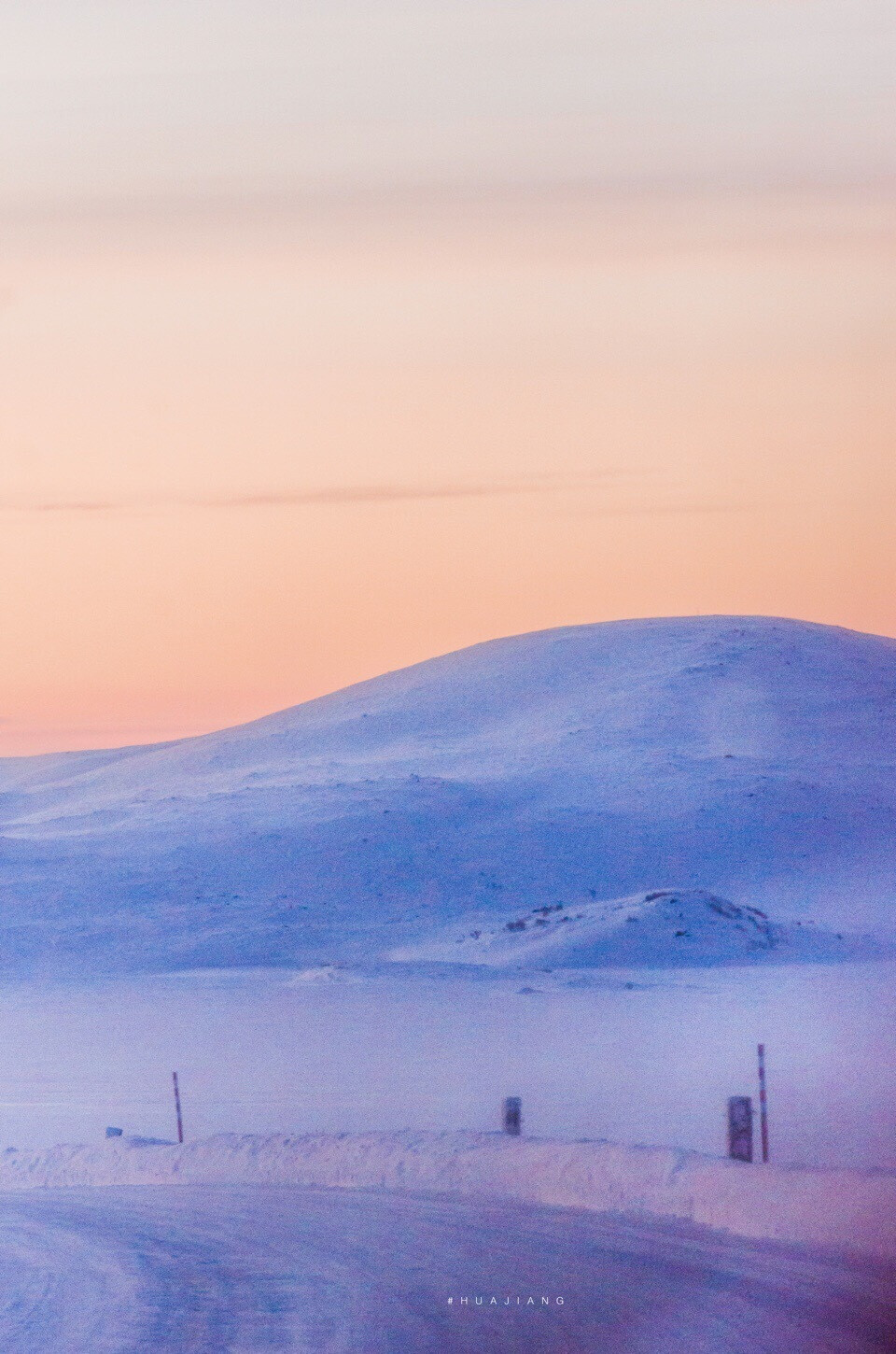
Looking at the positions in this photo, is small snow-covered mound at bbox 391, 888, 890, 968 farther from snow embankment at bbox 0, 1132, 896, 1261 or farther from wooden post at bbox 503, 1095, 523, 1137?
snow embankment at bbox 0, 1132, 896, 1261

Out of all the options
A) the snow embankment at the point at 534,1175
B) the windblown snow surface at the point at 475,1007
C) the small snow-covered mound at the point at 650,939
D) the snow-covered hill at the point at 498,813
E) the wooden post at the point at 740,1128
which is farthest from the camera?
the snow-covered hill at the point at 498,813

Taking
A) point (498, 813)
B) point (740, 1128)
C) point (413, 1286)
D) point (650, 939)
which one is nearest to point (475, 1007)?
point (650, 939)

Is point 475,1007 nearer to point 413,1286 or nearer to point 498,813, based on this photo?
point 413,1286

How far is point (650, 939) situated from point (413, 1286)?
2312 cm

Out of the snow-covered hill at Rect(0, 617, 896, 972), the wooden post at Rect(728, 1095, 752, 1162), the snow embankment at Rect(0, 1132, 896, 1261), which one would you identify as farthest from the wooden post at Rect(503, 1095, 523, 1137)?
the snow-covered hill at Rect(0, 617, 896, 972)

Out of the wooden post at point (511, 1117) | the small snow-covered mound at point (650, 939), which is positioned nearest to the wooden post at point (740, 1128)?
the wooden post at point (511, 1117)

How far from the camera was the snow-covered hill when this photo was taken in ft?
120

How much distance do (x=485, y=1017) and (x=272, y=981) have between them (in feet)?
26.9

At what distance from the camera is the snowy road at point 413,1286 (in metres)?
6.54

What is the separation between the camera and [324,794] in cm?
4550

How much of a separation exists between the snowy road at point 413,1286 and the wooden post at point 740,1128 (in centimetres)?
132

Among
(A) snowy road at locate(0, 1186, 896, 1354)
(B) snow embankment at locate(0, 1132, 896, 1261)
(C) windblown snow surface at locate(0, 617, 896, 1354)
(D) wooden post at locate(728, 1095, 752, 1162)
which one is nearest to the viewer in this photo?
(A) snowy road at locate(0, 1186, 896, 1354)

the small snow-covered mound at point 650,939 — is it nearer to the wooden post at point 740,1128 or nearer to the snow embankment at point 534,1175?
the snow embankment at point 534,1175

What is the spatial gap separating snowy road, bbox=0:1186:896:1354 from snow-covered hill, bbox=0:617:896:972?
22.9 m
